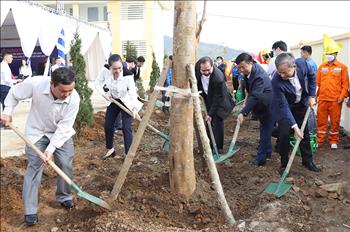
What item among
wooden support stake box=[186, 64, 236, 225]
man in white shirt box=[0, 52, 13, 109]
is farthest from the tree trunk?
man in white shirt box=[0, 52, 13, 109]

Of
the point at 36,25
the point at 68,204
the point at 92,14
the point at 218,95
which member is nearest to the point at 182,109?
the point at 68,204

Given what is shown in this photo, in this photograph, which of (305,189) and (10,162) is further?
(10,162)

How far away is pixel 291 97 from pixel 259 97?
0.38m

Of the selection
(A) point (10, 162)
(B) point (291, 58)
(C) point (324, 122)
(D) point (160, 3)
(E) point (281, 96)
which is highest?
(D) point (160, 3)

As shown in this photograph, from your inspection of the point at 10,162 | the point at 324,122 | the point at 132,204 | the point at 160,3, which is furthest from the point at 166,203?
the point at 160,3

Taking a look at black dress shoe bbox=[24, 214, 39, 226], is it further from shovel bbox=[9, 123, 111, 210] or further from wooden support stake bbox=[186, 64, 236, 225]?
wooden support stake bbox=[186, 64, 236, 225]

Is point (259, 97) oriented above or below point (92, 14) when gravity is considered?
below

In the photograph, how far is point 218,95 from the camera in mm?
5320

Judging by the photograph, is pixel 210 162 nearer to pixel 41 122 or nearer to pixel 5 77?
pixel 41 122

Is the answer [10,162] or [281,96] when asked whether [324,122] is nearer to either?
[281,96]

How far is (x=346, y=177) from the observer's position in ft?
15.3

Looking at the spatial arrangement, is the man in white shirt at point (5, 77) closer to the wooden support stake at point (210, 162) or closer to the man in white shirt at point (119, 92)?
the man in white shirt at point (119, 92)

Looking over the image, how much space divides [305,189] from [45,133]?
2685mm

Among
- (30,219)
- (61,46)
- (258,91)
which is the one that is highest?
(61,46)
